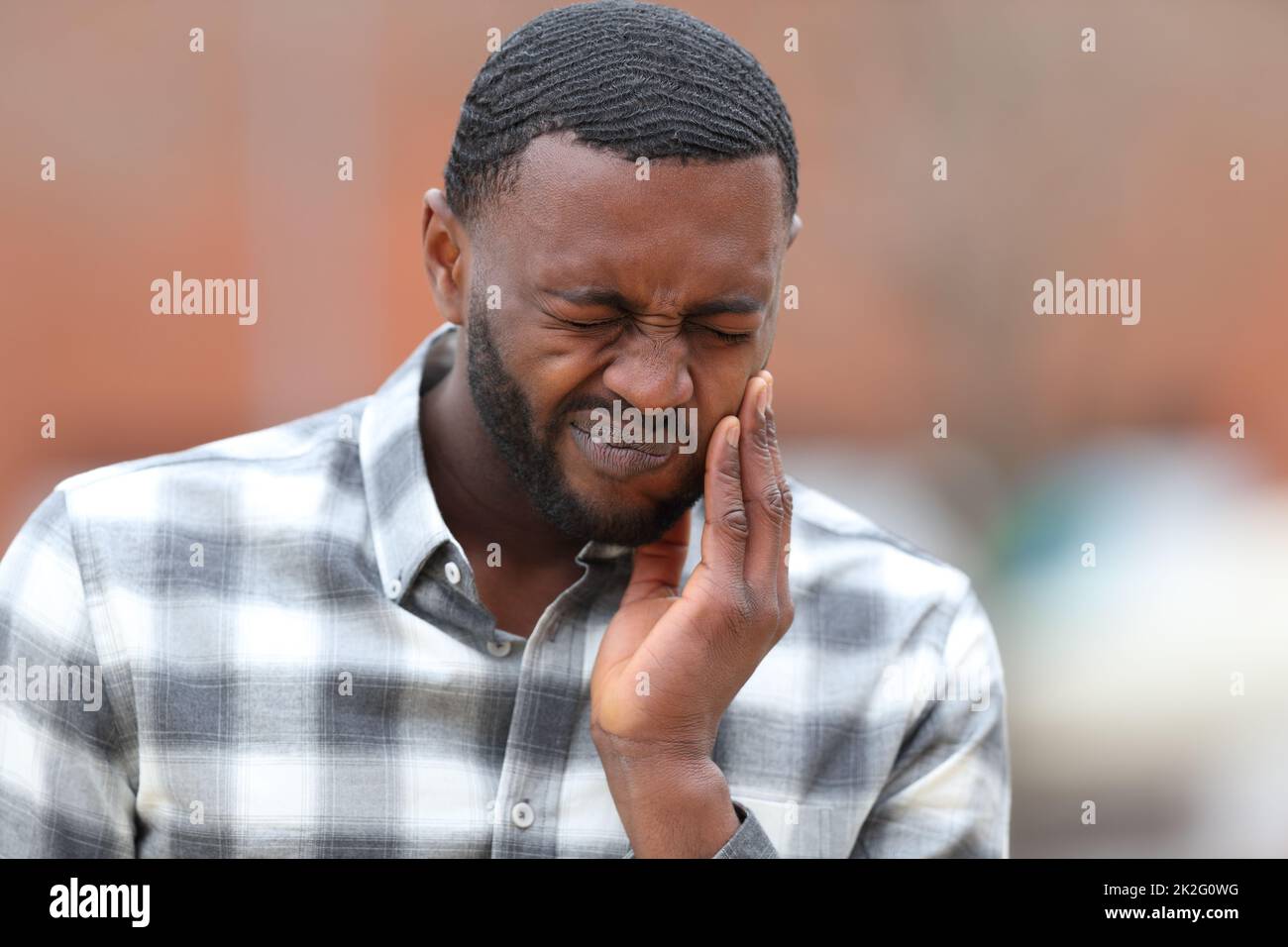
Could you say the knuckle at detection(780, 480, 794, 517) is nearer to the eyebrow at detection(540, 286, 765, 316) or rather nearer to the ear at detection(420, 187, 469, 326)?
the eyebrow at detection(540, 286, 765, 316)

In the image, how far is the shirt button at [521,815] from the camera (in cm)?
240

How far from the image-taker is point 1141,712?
202 inches

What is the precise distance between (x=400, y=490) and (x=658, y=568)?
51 cm

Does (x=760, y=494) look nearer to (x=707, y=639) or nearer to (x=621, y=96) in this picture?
(x=707, y=639)

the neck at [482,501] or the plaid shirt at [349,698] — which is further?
the neck at [482,501]

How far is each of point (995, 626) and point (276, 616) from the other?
3355 mm

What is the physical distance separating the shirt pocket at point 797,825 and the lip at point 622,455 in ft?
2.22

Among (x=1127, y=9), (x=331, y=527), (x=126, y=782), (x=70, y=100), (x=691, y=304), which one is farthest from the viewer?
(x=1127, y=9)

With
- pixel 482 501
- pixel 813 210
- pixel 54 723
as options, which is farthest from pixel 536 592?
pixel 813 210

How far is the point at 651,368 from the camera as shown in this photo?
2.19 meters

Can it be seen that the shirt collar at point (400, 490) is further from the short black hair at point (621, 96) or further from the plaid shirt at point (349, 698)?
the short black hair at point (621, 96)

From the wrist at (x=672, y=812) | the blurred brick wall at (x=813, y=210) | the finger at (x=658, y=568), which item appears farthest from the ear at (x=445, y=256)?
the blurred brick wall at (x=813, y=210)
